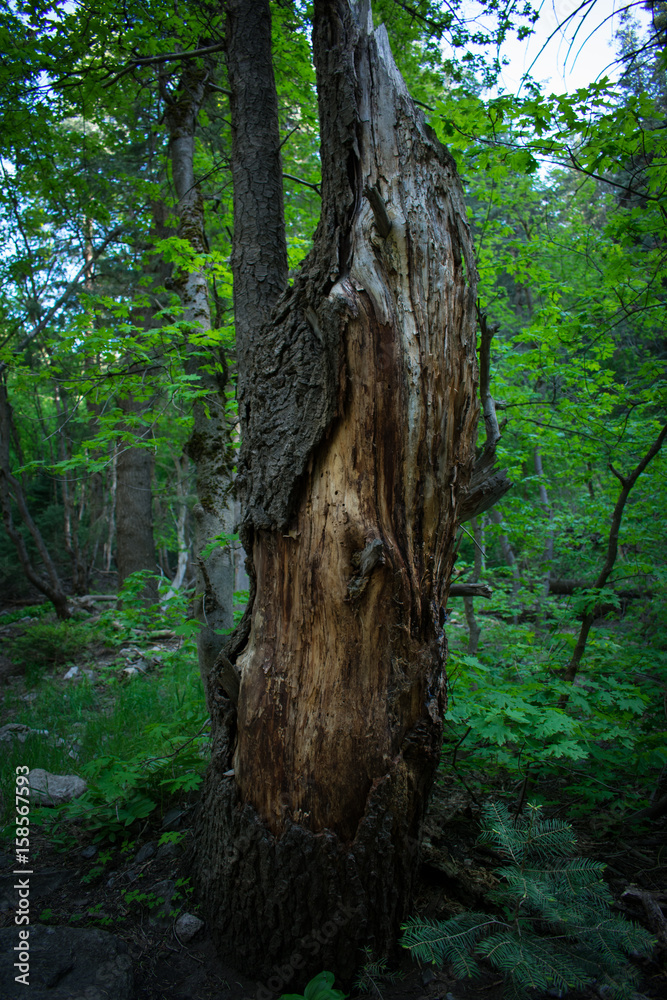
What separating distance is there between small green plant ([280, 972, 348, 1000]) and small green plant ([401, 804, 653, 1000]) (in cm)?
31

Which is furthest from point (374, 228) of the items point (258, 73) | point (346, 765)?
point (346, 765)

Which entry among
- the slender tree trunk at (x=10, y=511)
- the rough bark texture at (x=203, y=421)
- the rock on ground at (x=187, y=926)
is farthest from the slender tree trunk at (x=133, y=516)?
the rock on ground at (x=187, y=926)

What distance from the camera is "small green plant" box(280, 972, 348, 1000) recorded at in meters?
1.74

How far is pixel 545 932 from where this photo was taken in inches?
77.0

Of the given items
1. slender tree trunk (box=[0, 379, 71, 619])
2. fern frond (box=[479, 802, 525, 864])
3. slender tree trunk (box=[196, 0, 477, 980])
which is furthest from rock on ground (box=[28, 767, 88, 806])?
slender tree trunk (box=[0, 379, 71, 619])

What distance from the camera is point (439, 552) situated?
86.0 inches

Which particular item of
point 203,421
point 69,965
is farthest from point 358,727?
point 203,421

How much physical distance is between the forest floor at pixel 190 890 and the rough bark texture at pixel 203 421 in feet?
→ 4.97

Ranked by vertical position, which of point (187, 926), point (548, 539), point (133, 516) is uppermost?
point (133, 516)

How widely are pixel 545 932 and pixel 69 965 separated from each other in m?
1.84

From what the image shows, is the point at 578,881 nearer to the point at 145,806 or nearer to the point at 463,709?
the point at 463,709

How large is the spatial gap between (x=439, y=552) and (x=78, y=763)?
11.4 ft

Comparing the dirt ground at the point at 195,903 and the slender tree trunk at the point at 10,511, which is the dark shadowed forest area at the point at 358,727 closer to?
the dirt ground at the point at 195,903

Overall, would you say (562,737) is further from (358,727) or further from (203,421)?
(203,421)
